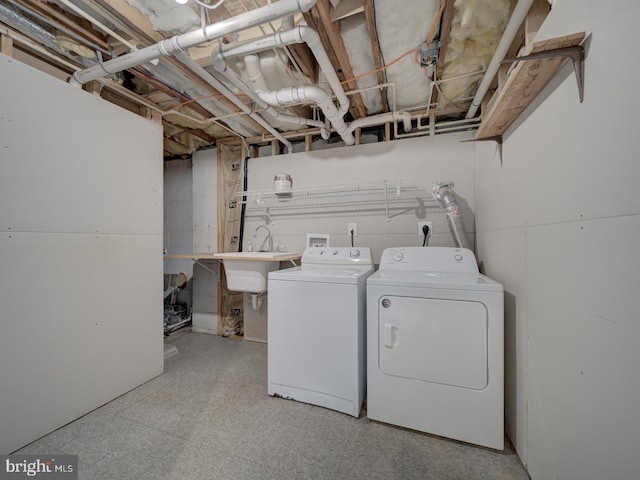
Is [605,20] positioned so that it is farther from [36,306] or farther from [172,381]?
[172,381]

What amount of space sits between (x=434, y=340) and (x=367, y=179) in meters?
1.56

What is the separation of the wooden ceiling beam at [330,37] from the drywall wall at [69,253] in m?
1.52

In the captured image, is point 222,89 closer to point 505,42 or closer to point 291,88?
point 291,88

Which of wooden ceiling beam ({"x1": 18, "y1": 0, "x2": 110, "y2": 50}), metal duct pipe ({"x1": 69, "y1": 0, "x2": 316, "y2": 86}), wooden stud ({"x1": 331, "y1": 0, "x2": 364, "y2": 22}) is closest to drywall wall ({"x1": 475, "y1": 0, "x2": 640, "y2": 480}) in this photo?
wooden stud ({"x1": 331, "y1": 0, "x2": 364, "y2": 22})

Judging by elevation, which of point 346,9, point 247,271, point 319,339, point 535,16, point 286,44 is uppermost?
point 346,9

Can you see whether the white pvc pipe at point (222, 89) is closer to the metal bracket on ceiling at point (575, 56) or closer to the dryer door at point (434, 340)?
the metal bracket on ceiling at point (575, 56)

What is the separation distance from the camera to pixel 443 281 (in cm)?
137

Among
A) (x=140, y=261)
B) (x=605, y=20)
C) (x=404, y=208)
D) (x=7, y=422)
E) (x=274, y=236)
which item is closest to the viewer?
(x=605, y=20)

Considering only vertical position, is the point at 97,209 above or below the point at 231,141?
below

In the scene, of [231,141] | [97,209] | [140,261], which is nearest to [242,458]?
[140,261]

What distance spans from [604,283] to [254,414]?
1.79 m

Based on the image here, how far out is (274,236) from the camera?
2.74 meters

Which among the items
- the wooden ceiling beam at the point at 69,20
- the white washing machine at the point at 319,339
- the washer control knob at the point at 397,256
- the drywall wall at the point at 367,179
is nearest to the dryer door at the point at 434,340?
the white washing machine at the point at 319,339

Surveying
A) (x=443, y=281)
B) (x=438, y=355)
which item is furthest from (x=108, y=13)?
(x=438, y=355)
